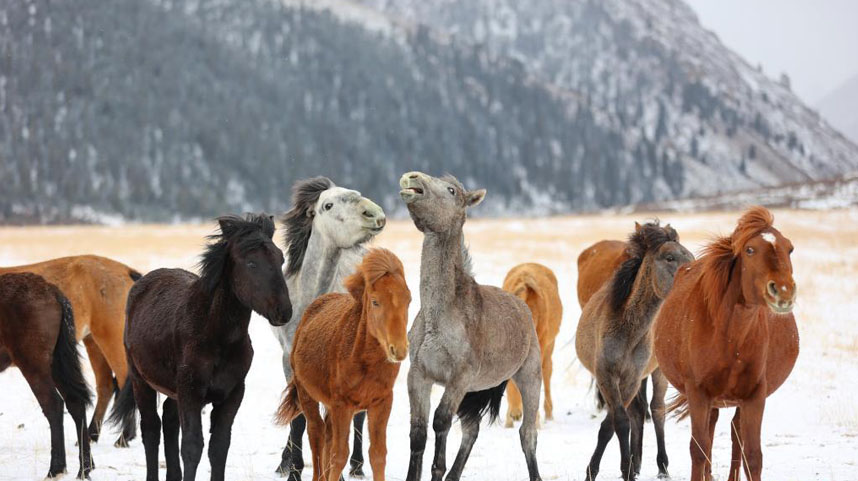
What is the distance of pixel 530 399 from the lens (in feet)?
Result: 22.5

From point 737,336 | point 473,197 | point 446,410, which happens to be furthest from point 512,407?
point 737,336

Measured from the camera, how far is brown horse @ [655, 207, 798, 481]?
5.06 m

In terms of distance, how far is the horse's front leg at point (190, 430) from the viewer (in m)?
5.55

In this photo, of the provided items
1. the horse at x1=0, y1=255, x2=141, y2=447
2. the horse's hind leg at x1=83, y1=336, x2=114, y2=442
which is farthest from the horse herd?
the horse at x1=0, y1=255, x2=141, y2=447

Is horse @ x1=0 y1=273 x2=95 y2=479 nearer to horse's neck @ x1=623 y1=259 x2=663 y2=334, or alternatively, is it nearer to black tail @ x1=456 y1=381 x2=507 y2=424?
black tail @ x1=456 y1=381 x2=507 y2=424

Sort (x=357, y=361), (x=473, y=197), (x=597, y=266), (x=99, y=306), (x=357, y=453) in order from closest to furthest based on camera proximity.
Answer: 1. (x=357, y=361)
2. (x=473, y=197)
3. (x=357, y=453)
4. (x=99, y=306)
5. (x=597, y=266)

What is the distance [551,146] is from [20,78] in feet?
269

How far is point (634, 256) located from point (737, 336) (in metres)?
2.33

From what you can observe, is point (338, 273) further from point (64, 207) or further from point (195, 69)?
point (195, 69)

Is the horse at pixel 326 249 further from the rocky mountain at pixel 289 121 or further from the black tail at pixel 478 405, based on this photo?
the rocky mountain at pixel 289 121

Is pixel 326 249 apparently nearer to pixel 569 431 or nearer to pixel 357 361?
pixel 357 361

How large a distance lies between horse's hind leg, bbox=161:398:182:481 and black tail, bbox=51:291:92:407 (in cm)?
152

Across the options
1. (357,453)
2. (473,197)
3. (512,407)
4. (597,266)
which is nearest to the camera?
(473,197)

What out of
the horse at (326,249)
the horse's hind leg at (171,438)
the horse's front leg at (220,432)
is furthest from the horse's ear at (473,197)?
the horse's hind leg at (171,438)
